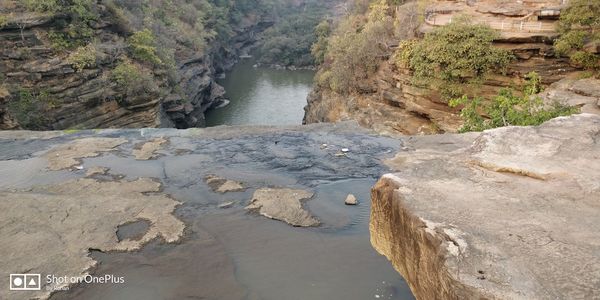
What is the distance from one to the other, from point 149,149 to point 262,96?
3153 centimetres

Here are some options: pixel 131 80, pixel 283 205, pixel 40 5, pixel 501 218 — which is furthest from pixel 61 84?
pixel 501 218

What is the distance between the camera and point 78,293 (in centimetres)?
500

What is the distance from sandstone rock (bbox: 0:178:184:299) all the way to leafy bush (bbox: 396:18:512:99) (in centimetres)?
1191

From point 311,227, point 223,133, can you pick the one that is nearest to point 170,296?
point 311,227

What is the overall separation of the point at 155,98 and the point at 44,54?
531 centimetres

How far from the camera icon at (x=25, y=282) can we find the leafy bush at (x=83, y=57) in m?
16.5

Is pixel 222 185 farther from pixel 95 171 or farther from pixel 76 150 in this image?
pixel 76 150

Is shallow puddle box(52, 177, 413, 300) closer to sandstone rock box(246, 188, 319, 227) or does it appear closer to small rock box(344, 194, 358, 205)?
sandstone rock box(246, 188, 319, 227)

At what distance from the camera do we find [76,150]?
9.88m

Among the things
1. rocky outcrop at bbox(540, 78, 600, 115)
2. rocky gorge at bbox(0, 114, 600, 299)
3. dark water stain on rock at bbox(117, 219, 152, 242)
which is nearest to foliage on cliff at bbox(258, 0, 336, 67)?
rocky outcrop at bbox(540, 78, 600, 115)

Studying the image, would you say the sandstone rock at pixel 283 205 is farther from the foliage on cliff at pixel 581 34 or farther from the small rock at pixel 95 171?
the foliage on cliff at pixel 581 34

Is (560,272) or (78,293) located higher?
(560,272)

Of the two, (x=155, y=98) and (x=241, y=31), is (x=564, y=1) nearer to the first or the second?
(x=155, y=98)

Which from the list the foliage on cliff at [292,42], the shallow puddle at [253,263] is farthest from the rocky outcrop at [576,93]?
the foliage on cliff at [292,42]
